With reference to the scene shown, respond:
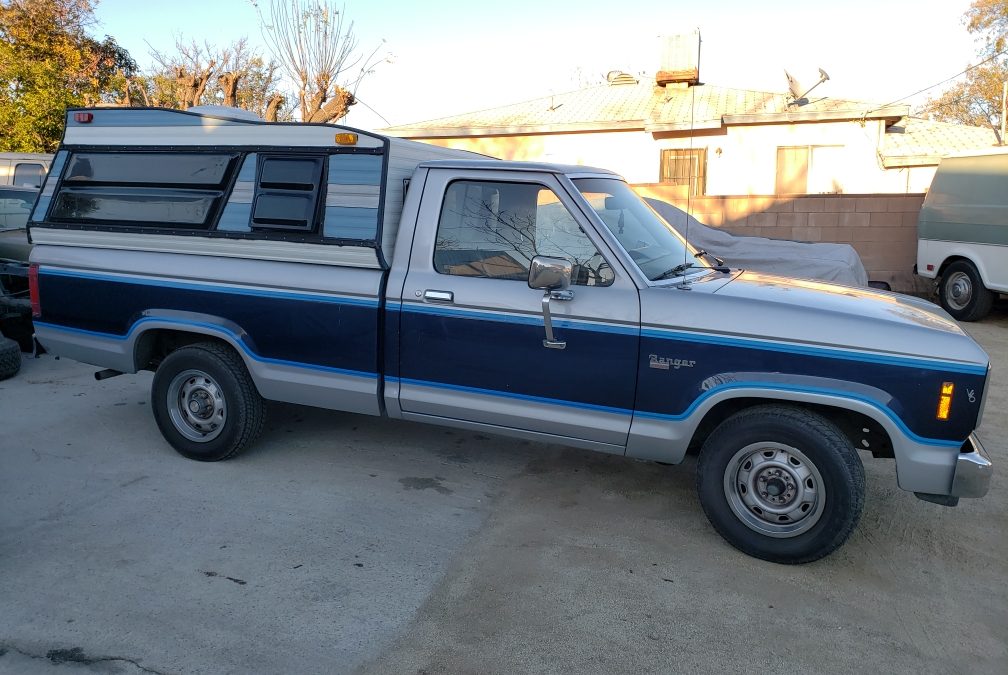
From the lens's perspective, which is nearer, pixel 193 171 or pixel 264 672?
pixel 264 672

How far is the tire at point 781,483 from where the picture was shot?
12.4ft

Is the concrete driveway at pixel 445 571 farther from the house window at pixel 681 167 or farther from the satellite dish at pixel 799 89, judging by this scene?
the satellite dish at pixel 799 89

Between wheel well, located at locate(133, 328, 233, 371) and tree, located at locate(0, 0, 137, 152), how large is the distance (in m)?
20.3

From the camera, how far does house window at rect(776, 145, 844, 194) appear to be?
16938 millimetres

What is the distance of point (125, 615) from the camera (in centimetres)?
340

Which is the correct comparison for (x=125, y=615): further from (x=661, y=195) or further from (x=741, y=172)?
(x=741, y=172)

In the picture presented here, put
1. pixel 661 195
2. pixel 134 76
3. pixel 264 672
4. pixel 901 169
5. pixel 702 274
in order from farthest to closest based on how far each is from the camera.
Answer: pixel 134 76
pixel 901 169
pixel 661 195
pixel 702 274
pixel 264 672

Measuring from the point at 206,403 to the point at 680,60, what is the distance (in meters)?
17.6

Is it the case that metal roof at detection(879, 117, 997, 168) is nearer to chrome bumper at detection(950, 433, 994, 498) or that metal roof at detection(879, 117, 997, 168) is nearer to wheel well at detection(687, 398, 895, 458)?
wheel well at detection(687, 398, 895, 458)

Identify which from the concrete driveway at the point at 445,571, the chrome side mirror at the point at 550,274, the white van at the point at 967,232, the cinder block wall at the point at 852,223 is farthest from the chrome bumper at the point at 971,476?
the cinder block wall at the point at 852,223

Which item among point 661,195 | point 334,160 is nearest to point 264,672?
point 334,160

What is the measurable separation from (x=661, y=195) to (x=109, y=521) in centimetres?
1179

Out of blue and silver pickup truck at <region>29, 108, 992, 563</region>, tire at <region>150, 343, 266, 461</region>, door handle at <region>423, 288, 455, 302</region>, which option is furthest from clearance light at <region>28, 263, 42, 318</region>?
door handle at <region>423, 288, 455, 302</region>

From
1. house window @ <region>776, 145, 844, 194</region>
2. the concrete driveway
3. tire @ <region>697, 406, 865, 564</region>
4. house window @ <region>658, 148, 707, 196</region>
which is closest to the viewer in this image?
the concrete driveway
